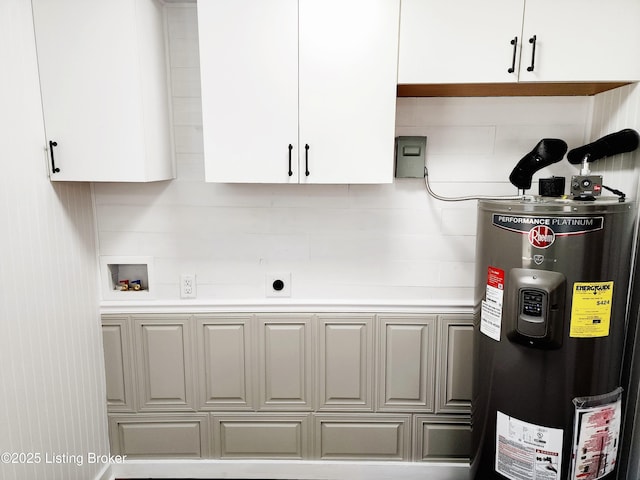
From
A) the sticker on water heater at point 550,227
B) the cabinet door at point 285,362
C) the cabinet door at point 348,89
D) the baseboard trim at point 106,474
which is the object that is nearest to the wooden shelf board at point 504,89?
the cabinet door at point 348,89

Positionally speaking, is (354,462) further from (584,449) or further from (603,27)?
(603,27)

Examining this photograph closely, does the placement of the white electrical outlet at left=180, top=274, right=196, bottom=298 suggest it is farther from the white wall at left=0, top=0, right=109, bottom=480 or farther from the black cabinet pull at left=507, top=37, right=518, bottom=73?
the black cabinet pull at left=507, top=37, right=518, bottom=73

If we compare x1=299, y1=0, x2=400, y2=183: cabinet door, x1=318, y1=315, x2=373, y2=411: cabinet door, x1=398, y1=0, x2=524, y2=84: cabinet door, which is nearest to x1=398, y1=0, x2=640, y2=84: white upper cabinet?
x1=398, y1=0, x2=524, y2=84: cabinet door

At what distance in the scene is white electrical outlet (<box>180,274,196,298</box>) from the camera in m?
1.96

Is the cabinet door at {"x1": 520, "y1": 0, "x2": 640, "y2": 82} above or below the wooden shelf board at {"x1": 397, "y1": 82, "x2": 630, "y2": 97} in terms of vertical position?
above

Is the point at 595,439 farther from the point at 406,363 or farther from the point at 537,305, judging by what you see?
the point at 406,363

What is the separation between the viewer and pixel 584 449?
55.8 inches

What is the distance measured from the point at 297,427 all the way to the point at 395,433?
50cm

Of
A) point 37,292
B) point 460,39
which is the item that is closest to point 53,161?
point 37,292

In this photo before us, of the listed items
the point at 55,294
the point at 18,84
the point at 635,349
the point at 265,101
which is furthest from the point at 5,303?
the point at 635,349

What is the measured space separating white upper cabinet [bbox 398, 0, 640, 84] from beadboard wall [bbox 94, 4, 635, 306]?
0.31 m

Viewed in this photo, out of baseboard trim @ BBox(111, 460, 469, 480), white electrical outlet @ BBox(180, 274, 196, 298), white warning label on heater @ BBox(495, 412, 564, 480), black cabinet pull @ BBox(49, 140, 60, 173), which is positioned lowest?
baseboard trim @ BBox(111, 460, 469, 480)

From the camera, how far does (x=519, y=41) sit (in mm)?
1517

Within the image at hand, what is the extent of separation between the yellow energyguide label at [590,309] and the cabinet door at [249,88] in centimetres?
111
